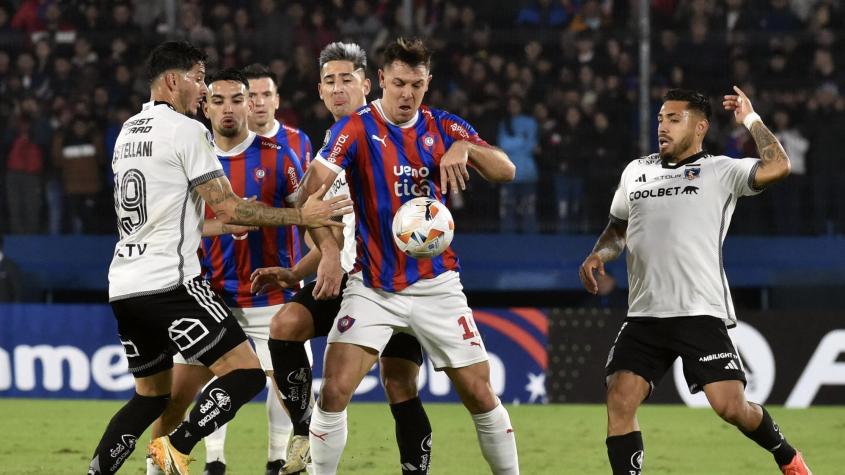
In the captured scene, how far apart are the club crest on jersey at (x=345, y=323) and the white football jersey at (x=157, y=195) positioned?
0.75 metres

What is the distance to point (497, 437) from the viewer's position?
6051mm

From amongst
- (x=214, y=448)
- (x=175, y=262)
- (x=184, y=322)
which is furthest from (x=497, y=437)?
(x=214, y=448)

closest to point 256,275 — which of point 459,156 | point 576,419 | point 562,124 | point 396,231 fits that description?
point 396,231

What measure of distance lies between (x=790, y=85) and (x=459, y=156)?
8084 mm

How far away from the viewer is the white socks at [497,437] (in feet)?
19.8

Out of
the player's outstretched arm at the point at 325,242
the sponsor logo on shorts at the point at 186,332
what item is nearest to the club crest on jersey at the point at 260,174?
the player's outstretched arm at the point at 325,242

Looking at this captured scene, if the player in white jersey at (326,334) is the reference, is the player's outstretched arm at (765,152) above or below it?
above

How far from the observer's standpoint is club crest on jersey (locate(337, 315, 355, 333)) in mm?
6027

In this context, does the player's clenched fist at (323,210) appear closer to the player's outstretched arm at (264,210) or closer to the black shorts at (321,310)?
the player's outstretched arm at (264,210)

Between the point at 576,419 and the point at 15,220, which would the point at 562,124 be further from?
the point at 15,220

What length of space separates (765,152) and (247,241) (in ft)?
9.55

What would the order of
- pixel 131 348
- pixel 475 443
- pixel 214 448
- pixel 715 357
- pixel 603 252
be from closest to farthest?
1. pixel 131 348
2. pixel 715 357
3. pixel 603 252
4. pixel 214 448
5. pixel 475 443

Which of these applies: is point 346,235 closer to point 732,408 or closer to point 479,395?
point 479,395

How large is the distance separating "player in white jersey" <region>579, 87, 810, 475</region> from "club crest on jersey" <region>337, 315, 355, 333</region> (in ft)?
4.06
